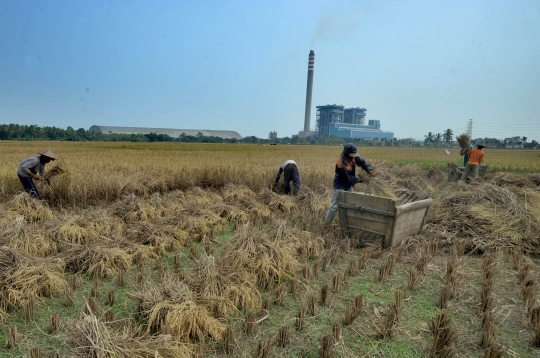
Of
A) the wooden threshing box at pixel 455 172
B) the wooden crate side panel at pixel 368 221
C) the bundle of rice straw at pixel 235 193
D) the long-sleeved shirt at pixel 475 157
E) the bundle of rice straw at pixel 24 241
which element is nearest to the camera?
the bundle of rice straw at pixel 24 241

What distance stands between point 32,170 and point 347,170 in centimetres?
635

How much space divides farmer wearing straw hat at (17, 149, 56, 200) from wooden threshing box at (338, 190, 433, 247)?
19.3 feet

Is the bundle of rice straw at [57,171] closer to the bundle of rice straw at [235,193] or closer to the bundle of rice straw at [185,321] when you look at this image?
the bundle of rice straw at [235,193]

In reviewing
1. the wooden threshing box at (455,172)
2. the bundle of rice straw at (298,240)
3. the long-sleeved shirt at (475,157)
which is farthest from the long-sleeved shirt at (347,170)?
the wooden threshing box at (455,172)

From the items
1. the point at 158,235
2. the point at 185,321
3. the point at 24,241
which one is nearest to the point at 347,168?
the point at 158,235

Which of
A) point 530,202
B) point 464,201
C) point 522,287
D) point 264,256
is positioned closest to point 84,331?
point 264,256

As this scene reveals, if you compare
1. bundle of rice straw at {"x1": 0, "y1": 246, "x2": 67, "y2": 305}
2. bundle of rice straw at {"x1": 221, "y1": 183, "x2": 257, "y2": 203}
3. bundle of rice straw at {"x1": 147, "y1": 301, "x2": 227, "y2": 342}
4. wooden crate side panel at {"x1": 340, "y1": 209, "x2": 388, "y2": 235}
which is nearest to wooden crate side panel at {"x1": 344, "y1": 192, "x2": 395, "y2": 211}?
wooden crate side panel at {"x1": 340, "y1": 209, "x2": 388, "y2": 235}

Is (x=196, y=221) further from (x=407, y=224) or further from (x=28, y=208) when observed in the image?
(x=407, y=224)

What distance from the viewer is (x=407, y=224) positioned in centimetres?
536

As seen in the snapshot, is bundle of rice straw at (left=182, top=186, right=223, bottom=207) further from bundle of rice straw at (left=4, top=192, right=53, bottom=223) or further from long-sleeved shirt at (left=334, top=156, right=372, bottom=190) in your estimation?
long-sleeved shirt at (left=334, top=156, right=372, bottom=190)

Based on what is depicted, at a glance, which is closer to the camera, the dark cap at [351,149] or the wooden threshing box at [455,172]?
the dark cap at [351,149]

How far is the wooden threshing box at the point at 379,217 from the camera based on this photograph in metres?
5.03

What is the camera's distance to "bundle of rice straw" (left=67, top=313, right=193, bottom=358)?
2.31 meters

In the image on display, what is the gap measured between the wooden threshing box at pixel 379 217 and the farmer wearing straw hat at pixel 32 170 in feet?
19.3
